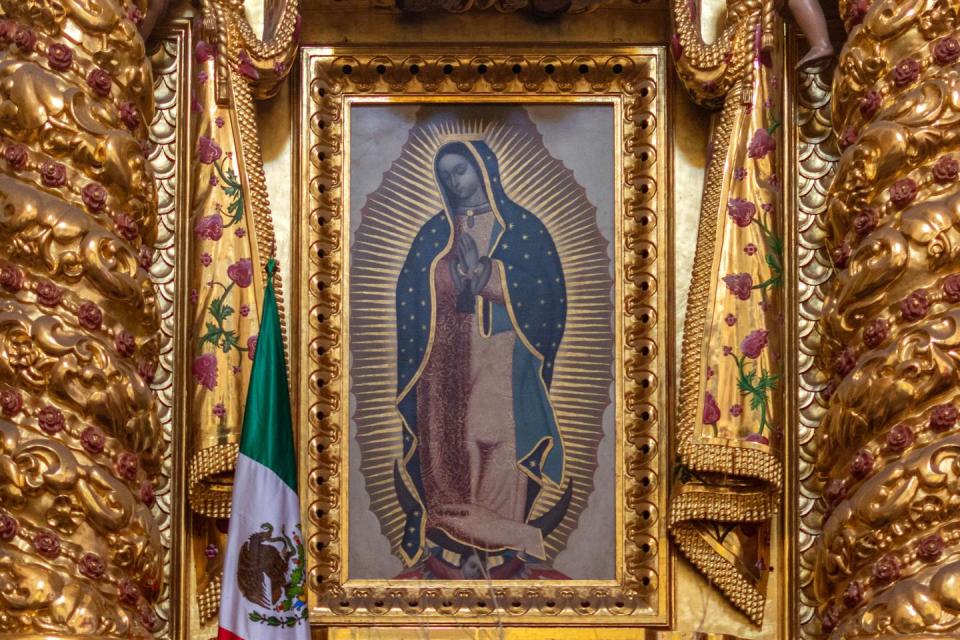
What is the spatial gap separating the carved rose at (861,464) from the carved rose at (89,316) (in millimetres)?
1873

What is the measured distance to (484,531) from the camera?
198 inches

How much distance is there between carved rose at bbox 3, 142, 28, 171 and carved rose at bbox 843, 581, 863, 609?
227 cm

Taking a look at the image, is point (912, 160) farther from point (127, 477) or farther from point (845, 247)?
point (127, 477)

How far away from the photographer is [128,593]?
4.33 m

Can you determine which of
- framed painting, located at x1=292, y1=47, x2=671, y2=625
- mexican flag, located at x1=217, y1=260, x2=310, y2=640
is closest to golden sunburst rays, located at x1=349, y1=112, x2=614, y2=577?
framed painting, located at x1=292, y1=47, x2=671, y2=625

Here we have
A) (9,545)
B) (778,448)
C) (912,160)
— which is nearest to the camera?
(9,545)

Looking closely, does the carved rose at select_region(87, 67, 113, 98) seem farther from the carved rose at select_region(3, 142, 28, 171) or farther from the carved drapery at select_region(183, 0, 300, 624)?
the carved drapery at select_region(183, 0, 300, 624)

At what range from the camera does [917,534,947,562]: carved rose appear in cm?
420

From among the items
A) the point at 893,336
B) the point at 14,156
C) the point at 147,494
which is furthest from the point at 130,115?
the point at 893,336

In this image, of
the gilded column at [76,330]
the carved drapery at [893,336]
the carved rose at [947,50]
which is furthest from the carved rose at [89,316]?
the carved rose at [947,50]

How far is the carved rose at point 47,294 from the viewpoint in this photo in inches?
173

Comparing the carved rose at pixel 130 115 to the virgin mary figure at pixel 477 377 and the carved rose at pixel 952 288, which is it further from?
the carved rose at pixel 952 288

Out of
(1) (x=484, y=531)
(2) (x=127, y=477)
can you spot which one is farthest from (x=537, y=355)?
(2) (x=127, y=477)

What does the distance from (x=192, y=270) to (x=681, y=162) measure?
1.42 meters
